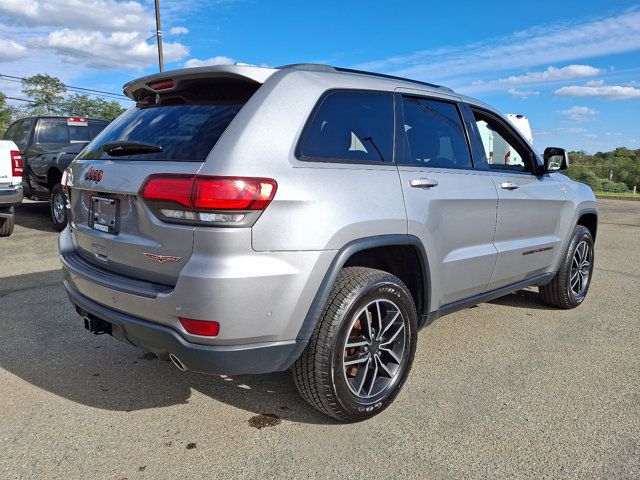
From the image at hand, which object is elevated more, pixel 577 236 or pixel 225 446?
pixel 577 236

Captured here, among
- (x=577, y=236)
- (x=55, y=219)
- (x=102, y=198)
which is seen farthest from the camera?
(x=55, y=219)

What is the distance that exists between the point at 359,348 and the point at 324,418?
433 mm

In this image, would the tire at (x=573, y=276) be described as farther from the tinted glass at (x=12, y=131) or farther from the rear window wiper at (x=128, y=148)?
the tinted glass at (x=12, y=131)

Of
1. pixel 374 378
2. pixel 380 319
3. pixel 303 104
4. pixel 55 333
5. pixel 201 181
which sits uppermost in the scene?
pixel 303 104

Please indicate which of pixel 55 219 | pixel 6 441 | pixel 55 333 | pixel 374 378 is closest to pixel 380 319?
pixel 374 378

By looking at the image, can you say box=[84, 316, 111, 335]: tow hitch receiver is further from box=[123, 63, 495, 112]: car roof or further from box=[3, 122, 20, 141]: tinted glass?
box=[3, 122, 20, 141]: tinted glass

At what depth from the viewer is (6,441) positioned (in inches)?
104

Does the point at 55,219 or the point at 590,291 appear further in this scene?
the point at 55,219

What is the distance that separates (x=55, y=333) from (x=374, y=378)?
2.60m

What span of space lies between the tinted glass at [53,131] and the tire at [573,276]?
350 inches

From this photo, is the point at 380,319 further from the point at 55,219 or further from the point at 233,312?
the point at 55,219

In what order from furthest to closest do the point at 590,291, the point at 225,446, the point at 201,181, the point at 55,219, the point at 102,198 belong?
the point at 55,219
the point at 590,291
the point at 102,198
the point at 225,446
the point at 201,181

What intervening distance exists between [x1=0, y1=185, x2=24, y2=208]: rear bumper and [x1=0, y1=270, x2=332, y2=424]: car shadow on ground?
3758mm

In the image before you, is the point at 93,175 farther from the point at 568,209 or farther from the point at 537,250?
the point at 568,209
